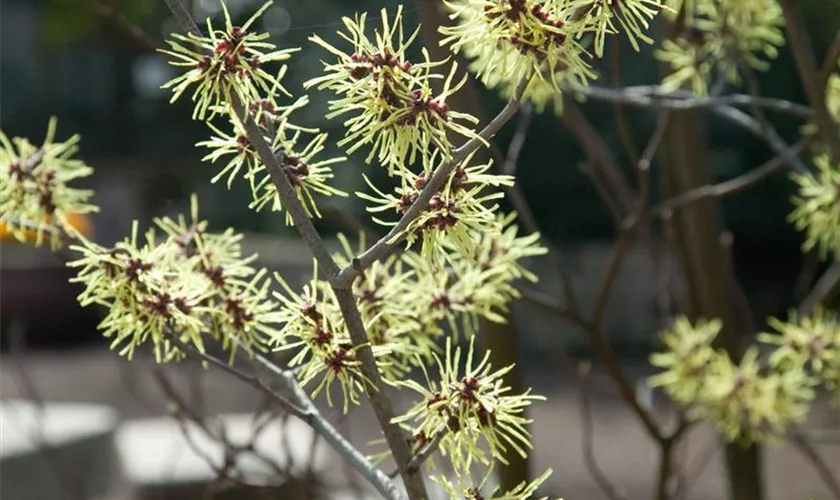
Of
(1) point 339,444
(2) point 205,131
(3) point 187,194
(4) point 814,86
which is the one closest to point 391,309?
(1) point 339,444

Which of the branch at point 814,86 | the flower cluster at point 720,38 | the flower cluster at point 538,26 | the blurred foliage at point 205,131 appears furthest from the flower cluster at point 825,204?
the blurred foliage at point 205,131

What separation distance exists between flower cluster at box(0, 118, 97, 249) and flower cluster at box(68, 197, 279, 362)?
0.34 ft

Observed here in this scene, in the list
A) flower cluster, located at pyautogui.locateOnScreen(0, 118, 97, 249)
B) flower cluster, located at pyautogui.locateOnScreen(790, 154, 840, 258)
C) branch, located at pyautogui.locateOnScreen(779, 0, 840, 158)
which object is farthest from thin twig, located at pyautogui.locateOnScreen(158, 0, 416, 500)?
branch, located at pyautogui.locateOnScreen(779, 0, 840, 158)

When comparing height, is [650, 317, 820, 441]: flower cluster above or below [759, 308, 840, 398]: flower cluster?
above

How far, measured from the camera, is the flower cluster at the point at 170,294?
62cm

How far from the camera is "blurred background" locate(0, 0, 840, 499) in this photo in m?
4.04

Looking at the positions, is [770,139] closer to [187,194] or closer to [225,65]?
[225,65]

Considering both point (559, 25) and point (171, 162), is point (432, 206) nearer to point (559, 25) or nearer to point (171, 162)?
point (559, 25)

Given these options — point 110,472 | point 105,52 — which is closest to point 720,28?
point 110,472

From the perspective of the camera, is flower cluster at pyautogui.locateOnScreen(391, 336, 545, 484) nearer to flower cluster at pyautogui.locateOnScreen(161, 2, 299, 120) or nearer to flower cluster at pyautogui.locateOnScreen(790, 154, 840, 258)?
flower cluster at pyautogui.locateOnScreen(161, 2, 299, 120)

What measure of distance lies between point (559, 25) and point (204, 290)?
0.25 m

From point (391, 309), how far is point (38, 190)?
25cm

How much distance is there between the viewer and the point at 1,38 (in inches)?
250

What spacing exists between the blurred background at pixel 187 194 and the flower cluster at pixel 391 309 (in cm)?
182
